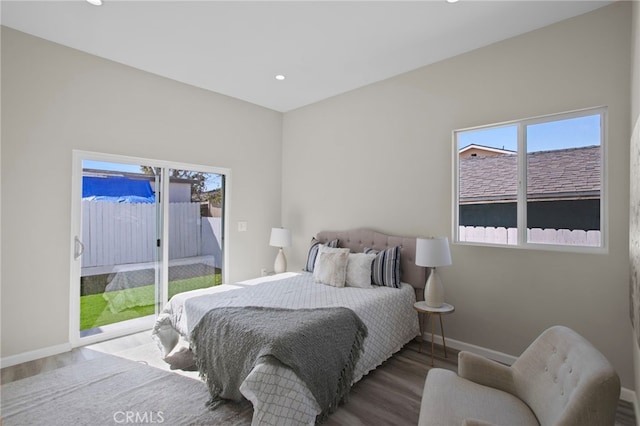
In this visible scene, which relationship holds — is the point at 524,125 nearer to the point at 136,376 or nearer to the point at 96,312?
the point at 136,376

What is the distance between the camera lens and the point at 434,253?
2.92m

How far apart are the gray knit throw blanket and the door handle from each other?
1751 mm

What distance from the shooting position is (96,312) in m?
3.44

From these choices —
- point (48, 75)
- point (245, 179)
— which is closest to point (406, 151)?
point (245, 179)

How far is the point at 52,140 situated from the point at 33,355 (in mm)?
2042

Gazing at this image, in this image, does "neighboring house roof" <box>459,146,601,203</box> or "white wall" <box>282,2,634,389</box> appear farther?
"neighboring house roof" <box>459,146,601,203</box>

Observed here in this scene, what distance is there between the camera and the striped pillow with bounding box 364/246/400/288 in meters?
3.35

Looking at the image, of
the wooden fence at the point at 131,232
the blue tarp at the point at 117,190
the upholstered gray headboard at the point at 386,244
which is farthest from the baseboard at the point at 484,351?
the blue tarp at the point at 117,190

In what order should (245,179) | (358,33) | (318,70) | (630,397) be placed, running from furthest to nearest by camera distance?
(245,179) < (318,70) < (358,33) < (630,397)

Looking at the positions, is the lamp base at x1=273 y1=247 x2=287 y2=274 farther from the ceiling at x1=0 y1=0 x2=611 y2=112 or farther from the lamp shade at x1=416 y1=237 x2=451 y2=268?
the ceiling at x1=0 y1=0 x2=611 y2=112

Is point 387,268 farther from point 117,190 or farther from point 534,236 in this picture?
point 117,190

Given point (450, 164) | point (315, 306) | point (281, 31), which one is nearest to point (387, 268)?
point (315, 306)

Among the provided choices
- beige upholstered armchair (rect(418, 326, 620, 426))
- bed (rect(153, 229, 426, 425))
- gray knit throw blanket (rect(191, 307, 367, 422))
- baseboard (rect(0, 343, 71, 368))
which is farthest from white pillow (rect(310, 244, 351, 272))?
baseboard (rect(0, 343, 71, 368))

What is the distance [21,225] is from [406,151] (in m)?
3.90
